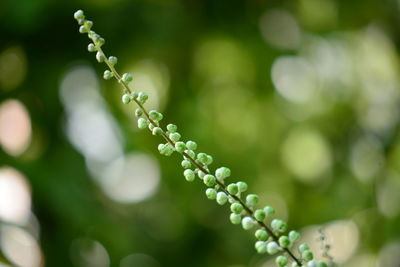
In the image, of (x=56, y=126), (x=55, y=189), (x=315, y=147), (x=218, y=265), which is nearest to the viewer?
(x=55, y=189)

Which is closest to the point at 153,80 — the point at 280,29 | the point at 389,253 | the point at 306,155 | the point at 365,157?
the point at 280,29

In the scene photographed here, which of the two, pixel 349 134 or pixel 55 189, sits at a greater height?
pixel 349 134

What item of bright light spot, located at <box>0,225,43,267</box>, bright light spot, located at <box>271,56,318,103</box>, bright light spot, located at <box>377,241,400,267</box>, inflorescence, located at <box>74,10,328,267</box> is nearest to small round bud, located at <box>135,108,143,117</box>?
inflorescence, located at <box>74,10,328,267</box>

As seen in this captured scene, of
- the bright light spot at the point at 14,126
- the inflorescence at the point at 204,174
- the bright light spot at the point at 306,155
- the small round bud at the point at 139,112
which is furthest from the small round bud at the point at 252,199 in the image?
the bright light spot at the point at 306,155

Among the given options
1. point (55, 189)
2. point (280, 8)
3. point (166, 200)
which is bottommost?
point (55, 189)

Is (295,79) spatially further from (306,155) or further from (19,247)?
(19,247)

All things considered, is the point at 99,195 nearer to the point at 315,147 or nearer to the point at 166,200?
the point at 166,200

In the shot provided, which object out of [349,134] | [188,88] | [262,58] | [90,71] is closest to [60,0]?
[90,71]
